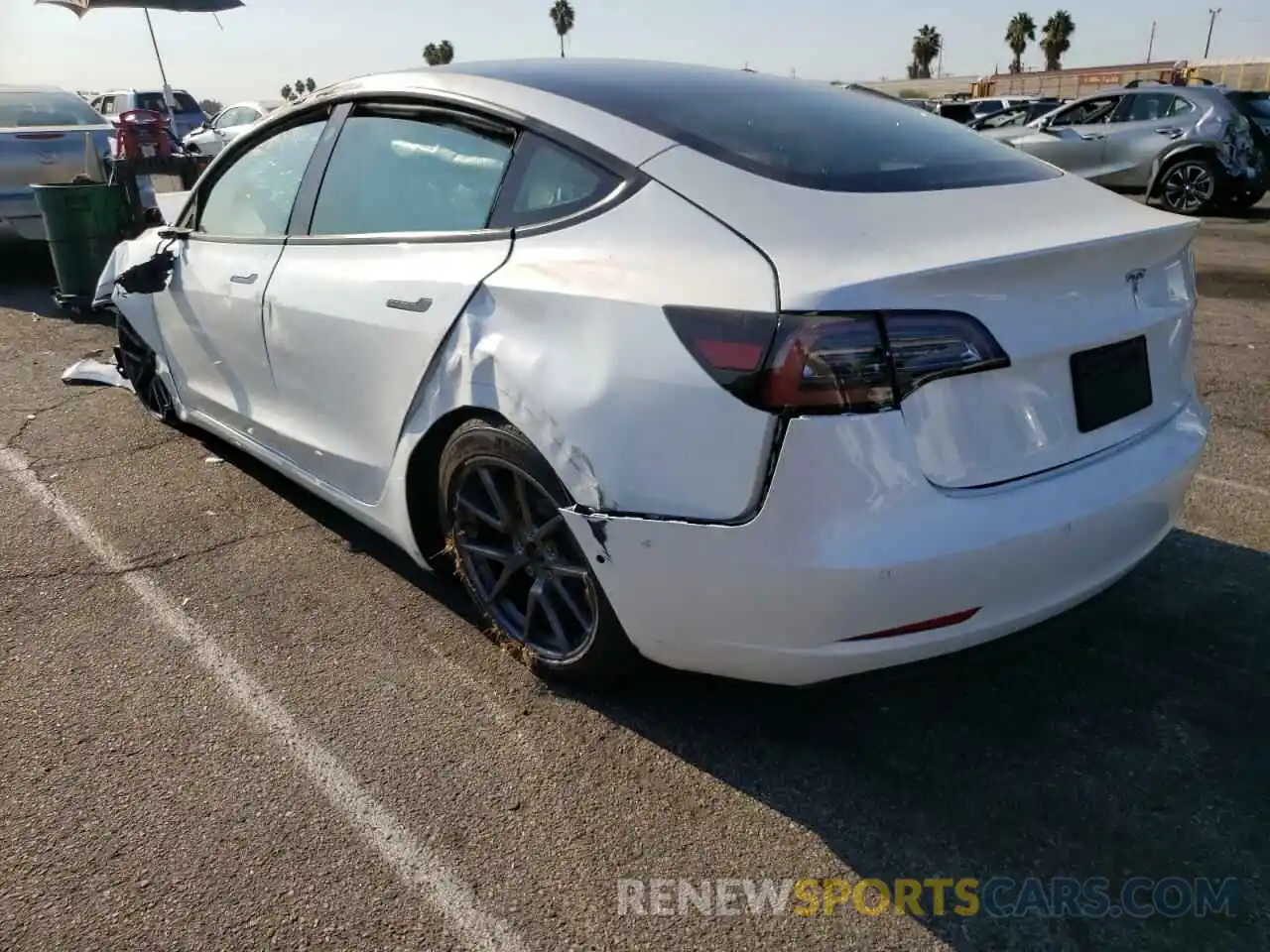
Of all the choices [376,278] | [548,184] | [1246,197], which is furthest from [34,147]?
[1246,197]

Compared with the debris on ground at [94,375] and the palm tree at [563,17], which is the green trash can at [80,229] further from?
the palm tree at [563,17]

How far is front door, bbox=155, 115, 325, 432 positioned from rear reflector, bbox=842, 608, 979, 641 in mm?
2448

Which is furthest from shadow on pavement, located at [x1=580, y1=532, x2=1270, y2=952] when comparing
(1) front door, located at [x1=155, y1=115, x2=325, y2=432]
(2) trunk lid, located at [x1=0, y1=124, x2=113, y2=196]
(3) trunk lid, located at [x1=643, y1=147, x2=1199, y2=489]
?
(2) trunk lid, located at [x1=0, y1=124, x2=113, y2=196]

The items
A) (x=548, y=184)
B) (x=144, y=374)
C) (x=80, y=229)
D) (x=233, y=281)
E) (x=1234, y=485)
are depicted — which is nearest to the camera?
(x=548, y=184)

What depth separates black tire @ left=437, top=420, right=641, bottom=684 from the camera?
260cm

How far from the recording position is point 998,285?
7.11 feet

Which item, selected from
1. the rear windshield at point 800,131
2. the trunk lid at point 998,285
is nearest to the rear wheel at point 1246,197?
the rear windshield at point 800,131

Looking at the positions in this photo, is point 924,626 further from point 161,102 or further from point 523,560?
point 161,102

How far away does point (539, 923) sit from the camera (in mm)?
2102

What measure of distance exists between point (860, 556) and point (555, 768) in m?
0.99

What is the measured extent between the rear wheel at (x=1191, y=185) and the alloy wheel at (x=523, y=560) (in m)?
13.0

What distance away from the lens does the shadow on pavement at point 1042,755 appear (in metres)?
2.19

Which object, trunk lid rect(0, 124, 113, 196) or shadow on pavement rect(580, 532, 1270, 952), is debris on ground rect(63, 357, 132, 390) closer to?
trunk lid rect(0, 124, 113, 196)

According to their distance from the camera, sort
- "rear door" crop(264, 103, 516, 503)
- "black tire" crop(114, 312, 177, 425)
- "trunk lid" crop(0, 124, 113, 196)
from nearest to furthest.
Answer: "rear door" crop(264, 103, 516, 503) → "black tire" crop(114, 312, 177, 425) → "trunk lid" crop(0, 124, 113, 196)
